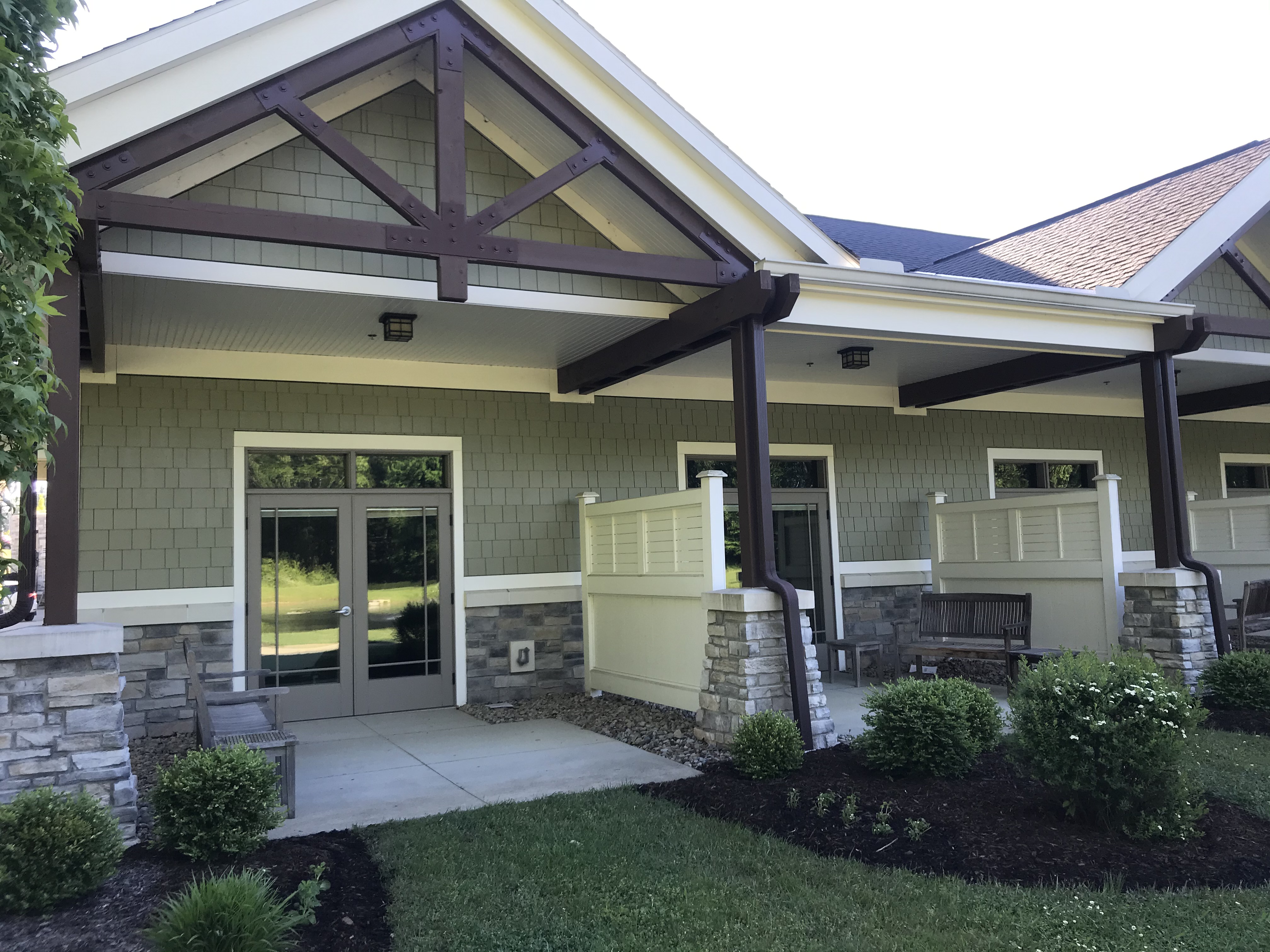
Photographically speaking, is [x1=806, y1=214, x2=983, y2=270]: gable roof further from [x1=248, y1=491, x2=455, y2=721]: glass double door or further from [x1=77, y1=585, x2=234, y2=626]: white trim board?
[x1=77, y1=585, x2=234, y2=626]: white trim board

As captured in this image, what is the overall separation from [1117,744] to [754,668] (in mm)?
2651

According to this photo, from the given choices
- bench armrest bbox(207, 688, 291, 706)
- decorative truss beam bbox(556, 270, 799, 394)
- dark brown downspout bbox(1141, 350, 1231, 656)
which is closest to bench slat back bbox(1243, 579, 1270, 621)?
dark brown downspout bbox(1141, 350, 1231, 656)

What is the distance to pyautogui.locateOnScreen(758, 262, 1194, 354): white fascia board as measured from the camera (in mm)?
7887

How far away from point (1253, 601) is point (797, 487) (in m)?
4.77

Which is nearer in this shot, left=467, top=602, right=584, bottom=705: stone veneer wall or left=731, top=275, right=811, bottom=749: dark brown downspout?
left=731, top=275, right=811, bottom=749: dark brown downspout

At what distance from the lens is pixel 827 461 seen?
11.5m

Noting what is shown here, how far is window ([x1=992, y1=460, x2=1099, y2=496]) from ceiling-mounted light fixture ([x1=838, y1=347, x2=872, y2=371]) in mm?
3676

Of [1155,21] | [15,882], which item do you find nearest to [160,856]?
[15,882]

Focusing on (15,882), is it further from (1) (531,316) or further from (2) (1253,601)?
(2) (1253,601)

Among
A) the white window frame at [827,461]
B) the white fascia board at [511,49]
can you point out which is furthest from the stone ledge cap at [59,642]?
the white window frame at [827,461]

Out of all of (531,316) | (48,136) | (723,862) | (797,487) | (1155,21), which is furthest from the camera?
(1155,21)

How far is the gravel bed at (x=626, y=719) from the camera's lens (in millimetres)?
7125

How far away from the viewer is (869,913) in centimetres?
407

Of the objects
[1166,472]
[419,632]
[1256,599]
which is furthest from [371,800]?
[1256,599]
